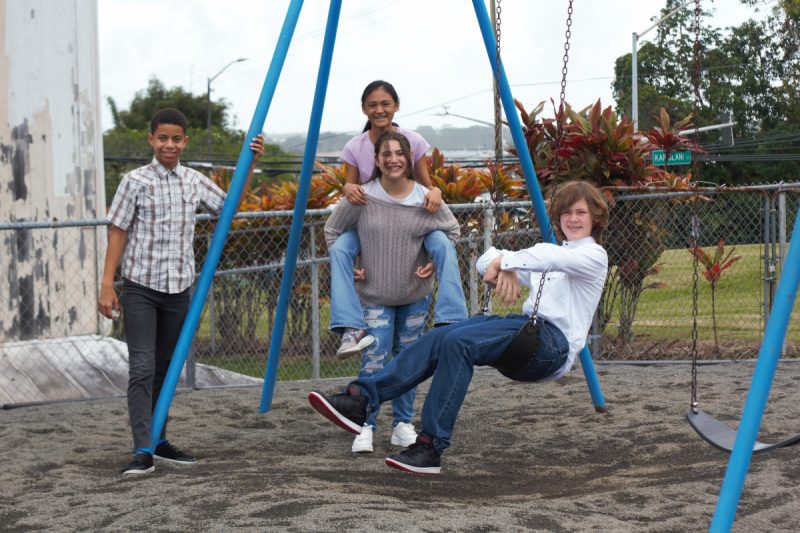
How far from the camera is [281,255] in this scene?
32.2 feet

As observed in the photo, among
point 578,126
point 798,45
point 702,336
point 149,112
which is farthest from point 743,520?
point 149,112

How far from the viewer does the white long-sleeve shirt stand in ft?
13.2

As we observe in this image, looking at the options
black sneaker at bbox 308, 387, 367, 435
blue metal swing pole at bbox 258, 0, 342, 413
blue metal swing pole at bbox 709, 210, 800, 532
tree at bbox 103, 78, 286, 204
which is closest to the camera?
blue metal swing pole at bbox 709, 210, 800, 532

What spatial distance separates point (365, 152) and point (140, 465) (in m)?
1.80

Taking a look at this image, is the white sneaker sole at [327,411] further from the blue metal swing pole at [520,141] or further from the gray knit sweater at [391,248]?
the blue metal swing pole at [520,141]

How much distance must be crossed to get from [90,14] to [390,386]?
5344 millimetres

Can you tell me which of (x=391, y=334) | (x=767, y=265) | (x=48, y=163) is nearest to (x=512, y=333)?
(x=391, y=334)

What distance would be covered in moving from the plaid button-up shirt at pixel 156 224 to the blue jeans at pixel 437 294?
0.67m

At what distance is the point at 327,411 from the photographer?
4.41 meters

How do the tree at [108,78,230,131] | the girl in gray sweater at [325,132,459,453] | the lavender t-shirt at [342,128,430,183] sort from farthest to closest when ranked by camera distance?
1. the tree at [108,78,230,131]
2. the lavender t-shirt at [342,128,430,183]
3. the girl in gray sweater at [325,132,459,453]

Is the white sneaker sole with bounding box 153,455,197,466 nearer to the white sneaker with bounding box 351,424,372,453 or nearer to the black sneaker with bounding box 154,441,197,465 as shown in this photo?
the black sneaker with bounding box 154,441,197,465

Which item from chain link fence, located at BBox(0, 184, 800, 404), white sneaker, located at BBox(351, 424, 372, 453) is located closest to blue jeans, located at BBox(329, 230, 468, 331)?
white sneaker, located at BBox(351, 424, 372, 453)

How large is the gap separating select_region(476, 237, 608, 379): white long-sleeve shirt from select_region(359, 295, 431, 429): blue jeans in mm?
995

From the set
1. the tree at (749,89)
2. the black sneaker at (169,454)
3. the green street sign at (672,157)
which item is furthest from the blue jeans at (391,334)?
the tree at (749,89)
